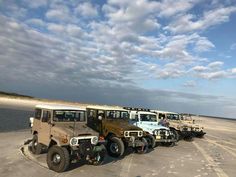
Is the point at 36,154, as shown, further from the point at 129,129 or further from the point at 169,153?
the point at 169,153

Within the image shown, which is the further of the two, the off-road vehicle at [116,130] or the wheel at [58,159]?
the off-road vehicle at [116,130]

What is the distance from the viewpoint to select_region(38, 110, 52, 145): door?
1195 cm

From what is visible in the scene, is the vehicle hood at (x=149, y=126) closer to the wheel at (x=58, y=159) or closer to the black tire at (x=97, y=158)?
the black tire at (x=97, y=158)

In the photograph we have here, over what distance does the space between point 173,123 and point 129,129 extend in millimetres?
8741

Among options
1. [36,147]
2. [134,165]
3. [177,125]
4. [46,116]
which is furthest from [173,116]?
[46,116]

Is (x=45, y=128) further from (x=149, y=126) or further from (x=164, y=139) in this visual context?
(x=164, y=139)

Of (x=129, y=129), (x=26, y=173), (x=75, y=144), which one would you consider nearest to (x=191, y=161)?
(x=129, y=129)

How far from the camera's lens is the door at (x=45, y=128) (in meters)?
11.9

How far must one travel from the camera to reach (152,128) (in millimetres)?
17672

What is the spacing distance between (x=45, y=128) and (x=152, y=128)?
7267 mm

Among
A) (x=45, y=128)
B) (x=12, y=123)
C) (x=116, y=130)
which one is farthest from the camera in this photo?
(x=12, y=123)

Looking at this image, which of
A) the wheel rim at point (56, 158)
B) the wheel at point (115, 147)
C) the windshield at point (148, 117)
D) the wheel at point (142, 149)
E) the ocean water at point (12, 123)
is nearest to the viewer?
the wheel rim at point (56, 158)

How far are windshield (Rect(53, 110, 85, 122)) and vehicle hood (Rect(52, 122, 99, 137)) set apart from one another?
23cm

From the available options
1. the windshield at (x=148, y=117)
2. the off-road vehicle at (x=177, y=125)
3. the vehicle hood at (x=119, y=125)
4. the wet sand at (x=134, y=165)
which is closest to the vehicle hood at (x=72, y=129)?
the wet sand at (x=134, y=165)
